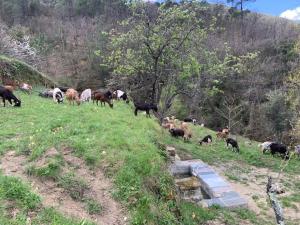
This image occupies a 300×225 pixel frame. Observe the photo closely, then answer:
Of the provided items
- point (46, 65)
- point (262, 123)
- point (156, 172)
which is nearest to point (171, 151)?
point (156, 172)

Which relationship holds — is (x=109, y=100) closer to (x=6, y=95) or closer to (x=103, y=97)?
(x=103, y=97)

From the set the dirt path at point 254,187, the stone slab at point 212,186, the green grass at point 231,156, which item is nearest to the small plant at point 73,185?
the stone slab at point 212,186

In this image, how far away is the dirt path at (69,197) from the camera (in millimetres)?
6887

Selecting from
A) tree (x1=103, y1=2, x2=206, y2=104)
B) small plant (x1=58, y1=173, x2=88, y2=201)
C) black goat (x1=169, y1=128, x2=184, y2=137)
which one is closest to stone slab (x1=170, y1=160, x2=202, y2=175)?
tree (x1=103, y1=2, x2=206, y2=104)

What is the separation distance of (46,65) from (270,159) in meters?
31.4

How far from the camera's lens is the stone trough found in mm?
11805

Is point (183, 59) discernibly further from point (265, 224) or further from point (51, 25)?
point (51, 25)

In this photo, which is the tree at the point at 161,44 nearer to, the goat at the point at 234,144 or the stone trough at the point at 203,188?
the stone trough at the point at 203,188

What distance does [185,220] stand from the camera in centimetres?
914

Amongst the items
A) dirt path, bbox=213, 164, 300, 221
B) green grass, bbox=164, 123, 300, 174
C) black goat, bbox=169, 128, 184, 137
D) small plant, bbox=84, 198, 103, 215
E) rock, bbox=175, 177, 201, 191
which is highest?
small plant, bbox=84, 198, 103, 215

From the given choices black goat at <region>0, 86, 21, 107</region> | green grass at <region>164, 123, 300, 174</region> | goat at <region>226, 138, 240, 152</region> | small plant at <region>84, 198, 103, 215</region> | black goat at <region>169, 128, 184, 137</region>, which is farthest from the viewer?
black goat at <region>169, 128, 184, 137</region>

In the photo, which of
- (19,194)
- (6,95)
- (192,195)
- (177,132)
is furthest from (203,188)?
(6,95)

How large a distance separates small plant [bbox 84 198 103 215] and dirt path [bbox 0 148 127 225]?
74mm

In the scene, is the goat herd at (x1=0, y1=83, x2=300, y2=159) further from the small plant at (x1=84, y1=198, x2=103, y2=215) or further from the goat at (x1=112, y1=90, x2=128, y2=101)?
the small plant at (x1=84, y1=198, x2=103, y2=215)
